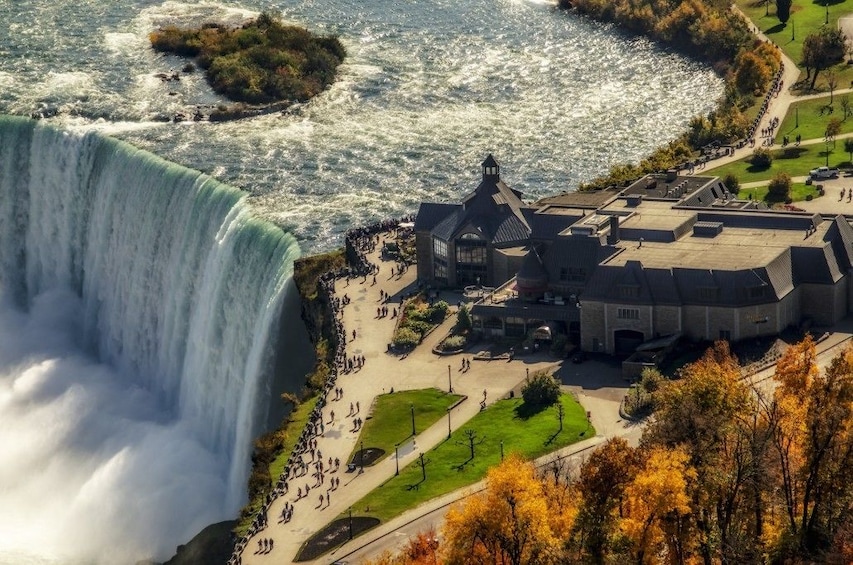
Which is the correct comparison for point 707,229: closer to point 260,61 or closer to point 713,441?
point 713,441

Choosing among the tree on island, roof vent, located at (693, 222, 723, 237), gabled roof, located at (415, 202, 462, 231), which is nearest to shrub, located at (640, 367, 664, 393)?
roof vent, located at (693, 222, 723, 237)

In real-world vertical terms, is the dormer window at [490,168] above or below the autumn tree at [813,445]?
below

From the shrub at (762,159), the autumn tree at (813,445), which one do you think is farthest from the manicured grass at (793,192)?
the autumn tree at (813,445)

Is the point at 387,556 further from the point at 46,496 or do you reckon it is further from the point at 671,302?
the point at 46,496

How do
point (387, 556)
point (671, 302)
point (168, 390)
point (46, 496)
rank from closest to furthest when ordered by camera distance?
point (387, 556), point (671, 302), point (46, 496), point (168, 390)

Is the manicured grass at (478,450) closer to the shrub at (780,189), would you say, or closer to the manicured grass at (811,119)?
the shrub at (780,189)

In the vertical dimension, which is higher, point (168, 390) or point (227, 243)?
point (227, 243)

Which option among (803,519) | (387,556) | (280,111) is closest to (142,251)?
(280,111)
